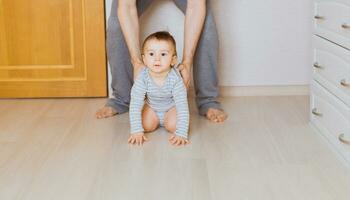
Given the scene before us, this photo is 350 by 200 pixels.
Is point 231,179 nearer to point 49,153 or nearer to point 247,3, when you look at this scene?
point 49,153

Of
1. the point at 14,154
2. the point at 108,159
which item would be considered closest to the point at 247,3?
the point at 108,159

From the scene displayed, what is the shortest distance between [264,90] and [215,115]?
1.56 ft

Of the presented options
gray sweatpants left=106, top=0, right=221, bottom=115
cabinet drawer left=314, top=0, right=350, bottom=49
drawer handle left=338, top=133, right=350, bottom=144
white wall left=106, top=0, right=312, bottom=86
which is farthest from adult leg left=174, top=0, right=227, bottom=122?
drawer handle left=338, top=133, right=350, bottom=144

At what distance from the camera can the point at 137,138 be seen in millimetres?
1734

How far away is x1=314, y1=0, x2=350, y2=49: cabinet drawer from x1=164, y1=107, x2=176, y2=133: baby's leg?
0.57 metres

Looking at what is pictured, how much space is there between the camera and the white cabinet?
154 cm

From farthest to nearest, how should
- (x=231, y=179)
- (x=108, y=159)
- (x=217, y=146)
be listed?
(x=217, y=146), (x=108, y=159), (x=231, y=179)

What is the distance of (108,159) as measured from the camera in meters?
1.58

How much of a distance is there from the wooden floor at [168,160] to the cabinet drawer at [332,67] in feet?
0.62

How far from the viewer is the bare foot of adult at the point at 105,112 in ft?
6.68

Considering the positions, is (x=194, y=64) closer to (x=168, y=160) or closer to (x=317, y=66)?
(x=317, y=66)

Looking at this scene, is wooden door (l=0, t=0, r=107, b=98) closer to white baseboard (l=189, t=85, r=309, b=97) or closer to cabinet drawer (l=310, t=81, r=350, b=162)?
white baseboard (l=189, t=85, r=309, b=97)

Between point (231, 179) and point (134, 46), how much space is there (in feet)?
2.32

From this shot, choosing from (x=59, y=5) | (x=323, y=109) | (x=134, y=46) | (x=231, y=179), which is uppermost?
(x=59, y=5)
